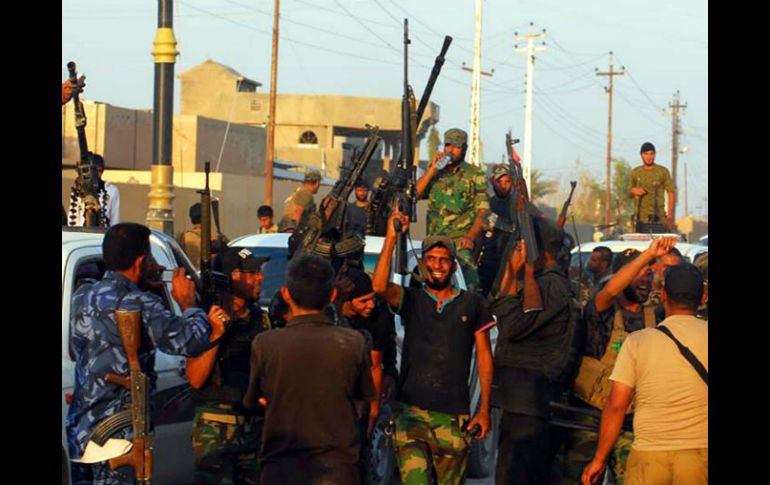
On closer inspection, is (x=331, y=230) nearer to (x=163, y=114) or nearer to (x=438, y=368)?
(x=438, y=368)

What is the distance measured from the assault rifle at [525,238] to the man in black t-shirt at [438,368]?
1.50ft

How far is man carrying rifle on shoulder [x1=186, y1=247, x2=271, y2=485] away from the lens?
26.2 ft

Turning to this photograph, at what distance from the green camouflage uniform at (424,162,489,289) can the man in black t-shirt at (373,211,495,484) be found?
3463 millimetres

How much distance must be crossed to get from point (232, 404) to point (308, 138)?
170 ft

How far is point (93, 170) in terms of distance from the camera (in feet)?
32.4

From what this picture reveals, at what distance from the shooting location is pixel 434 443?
7.96m

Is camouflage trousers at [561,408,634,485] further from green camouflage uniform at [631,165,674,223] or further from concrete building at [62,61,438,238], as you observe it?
green camouflage uniform at [631,165,674,223]

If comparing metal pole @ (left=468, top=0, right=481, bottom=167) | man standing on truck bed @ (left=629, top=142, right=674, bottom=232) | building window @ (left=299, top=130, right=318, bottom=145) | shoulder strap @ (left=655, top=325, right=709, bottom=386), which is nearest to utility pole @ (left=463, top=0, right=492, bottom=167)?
metal pole @ (left=468, top=0, right=481, bottom=167)

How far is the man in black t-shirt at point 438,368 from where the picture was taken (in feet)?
26.1

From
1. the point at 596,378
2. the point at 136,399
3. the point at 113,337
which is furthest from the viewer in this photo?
the point at 596,378

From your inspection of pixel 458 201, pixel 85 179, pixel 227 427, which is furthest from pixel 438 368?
pixel 458 201

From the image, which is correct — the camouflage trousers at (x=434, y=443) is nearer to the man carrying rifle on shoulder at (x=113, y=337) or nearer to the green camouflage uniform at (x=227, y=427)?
the green camouflage uniform at (x=227, y=427)

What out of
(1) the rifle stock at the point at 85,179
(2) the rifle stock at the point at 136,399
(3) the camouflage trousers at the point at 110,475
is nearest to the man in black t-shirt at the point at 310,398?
(2) the rifle stock at the point at 136,399
